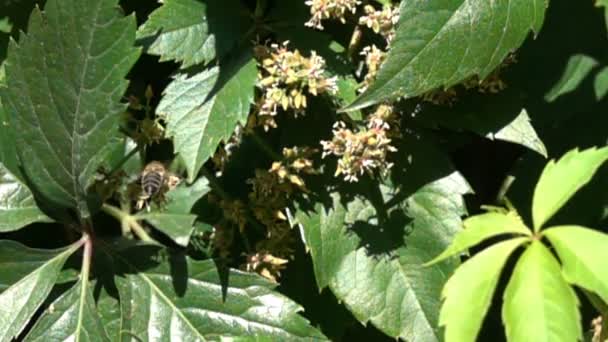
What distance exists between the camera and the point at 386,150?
1.70 m

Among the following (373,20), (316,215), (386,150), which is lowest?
(316,215)

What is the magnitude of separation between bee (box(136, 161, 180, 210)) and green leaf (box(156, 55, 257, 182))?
0.41 feet

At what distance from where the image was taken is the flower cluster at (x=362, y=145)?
5.45 feet

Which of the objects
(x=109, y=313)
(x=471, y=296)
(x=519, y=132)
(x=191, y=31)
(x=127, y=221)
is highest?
(x=191, y=31)

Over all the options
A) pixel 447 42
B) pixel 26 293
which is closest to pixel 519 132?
pixel 447 42

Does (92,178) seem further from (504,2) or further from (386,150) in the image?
→ (504,2)

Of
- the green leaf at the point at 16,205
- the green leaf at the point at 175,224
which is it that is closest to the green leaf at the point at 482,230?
the green leaf at the point at 175,224

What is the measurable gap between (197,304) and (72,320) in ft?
0.61

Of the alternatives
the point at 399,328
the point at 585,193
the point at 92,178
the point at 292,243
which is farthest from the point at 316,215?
the point at 585,193

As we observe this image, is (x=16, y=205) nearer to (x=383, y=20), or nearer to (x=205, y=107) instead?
(x=205, y=107)

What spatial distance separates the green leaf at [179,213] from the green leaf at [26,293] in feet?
0.50

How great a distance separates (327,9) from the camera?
1.68m

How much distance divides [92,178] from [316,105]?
356mm

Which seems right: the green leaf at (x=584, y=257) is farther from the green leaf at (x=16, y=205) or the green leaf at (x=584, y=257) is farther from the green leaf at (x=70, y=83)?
the green leaf at (x=16, y=205)
